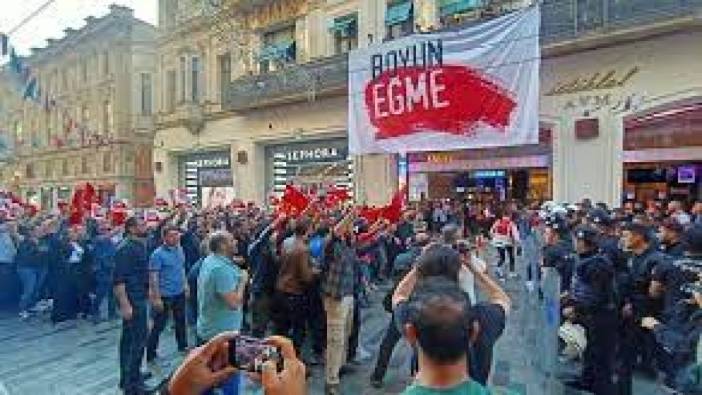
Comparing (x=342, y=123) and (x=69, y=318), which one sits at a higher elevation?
(x=342, y=123)

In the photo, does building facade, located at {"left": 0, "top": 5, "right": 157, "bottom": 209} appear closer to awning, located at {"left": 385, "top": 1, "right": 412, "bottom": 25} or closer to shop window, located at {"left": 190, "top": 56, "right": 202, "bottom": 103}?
shop window, located at {"left": 190, "top": 56, "right": 202, "bottom": 103}

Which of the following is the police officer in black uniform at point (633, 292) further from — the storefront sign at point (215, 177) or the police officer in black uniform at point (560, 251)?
the storefront sign at point (215, 177)

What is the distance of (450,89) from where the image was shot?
14336 millimetres

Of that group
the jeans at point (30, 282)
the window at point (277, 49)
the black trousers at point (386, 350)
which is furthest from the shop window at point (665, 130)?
the jeans at point (30, 282)

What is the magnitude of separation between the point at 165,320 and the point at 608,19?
10.0 meters

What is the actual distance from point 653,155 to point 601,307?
10.4 m

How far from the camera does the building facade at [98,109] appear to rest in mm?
36656

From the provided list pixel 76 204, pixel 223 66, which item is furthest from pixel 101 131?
pixel 76 204

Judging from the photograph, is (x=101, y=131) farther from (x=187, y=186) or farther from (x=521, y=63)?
(x=521, y=63)

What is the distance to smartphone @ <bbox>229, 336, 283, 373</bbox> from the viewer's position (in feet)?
5.56

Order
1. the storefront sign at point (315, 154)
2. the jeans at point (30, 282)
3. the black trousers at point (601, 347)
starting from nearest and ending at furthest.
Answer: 1. the black trousers at point (601, 347)
2. the jeans at point (30, 282)
3. the storefront sign at point (315, 154)

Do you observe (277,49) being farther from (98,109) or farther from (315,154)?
(98,109)

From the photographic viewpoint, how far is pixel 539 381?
539 centimetres

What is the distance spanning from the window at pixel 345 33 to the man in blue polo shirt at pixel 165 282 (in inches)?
531
